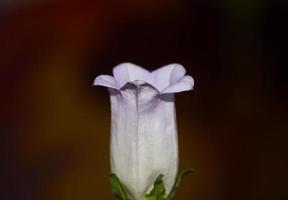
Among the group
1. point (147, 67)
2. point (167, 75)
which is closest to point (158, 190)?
point (167, 75)

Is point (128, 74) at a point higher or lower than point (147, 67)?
lower

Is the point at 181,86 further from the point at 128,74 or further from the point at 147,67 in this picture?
the point at 147,67

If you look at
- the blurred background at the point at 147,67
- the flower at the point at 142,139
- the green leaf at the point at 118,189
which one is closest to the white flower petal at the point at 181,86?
the flower at the point at 142,139

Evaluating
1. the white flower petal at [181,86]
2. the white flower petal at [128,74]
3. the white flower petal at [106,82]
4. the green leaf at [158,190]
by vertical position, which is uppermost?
the white flower petal at [128,74]

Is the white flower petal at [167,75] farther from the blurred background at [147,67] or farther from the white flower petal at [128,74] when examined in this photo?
the blurred background at [147,67]

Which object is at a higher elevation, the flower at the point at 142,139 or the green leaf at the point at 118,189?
the flower at the point at 142,139

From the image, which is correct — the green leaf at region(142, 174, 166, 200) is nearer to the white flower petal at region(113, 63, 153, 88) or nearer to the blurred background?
the white flower petal at region(113, 63, 153, 88)

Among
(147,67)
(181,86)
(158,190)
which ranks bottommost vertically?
(158,190)

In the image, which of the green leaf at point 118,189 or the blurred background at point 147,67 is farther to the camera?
the blurred background at point 147,67
